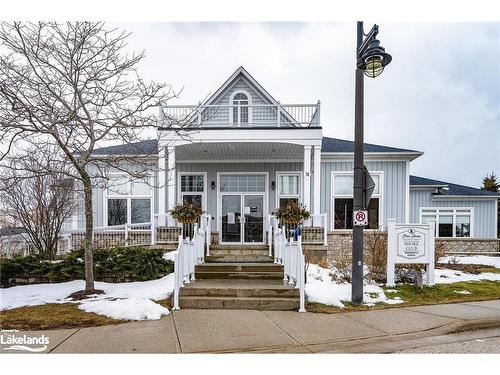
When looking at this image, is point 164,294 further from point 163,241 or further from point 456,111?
point 456,111

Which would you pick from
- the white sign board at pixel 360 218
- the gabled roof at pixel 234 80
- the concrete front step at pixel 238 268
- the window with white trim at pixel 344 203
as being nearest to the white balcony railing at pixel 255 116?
the gabled roof at pixel 234 80

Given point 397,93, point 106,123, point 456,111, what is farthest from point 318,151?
point 106,123

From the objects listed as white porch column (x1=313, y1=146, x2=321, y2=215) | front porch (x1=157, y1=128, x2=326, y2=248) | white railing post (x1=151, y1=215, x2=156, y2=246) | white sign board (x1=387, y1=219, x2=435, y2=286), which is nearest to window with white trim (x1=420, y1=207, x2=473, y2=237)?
front porch (x1=157, y1=128, x2=326, y2=248)

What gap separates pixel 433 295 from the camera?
7.34 m

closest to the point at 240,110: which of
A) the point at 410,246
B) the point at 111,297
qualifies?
the point at 410,246

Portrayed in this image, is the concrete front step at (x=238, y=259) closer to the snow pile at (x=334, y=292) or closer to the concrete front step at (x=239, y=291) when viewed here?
the snow pile at (x=334, y=292)

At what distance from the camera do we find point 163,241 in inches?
428

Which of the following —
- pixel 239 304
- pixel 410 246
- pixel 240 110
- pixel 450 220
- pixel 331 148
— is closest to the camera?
pixel 239 304

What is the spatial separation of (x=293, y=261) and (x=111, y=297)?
3.80m

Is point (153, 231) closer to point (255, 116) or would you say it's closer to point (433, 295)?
point (255, 116)

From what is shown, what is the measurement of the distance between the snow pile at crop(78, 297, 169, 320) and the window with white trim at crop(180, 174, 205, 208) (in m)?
7.84

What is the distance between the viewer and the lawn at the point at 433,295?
6.45 meters

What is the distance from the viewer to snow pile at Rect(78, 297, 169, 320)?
5.71 metres

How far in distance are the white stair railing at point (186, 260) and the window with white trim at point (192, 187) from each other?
16.2 ft
